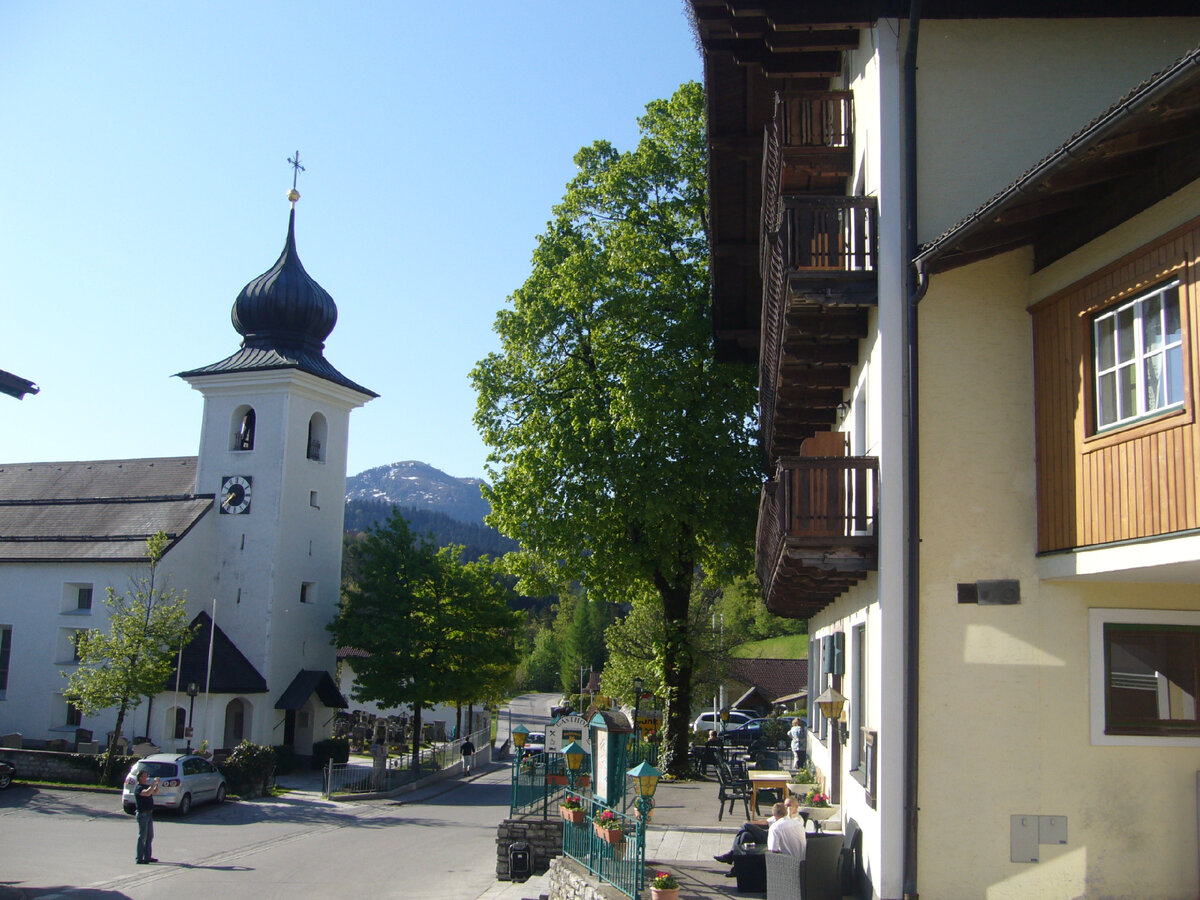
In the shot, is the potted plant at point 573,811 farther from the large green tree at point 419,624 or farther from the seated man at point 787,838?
the large green tree at point 419,624

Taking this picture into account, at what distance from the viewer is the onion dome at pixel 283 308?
45750mm

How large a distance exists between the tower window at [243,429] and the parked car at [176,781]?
57.7ft

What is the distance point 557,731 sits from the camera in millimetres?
21344

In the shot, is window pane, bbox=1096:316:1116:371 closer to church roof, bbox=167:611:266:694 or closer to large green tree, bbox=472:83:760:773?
large green tree, bbox=472:83:760:773

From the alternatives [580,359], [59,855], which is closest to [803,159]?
[580,359]

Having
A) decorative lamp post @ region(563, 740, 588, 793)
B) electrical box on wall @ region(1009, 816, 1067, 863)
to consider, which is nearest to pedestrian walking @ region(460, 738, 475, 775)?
decorative lamp post @ region(563, 740, 588, 793)

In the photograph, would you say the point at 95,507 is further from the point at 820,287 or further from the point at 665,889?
the point at 820,287

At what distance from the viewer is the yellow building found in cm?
913

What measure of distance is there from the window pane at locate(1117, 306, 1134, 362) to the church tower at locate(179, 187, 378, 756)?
119ft

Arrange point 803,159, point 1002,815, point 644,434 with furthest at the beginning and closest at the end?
point 644,434 < point 803,159 < point 1002,815

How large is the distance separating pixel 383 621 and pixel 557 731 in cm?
2023

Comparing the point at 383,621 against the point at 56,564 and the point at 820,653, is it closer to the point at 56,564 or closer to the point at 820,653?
the point at 56,564

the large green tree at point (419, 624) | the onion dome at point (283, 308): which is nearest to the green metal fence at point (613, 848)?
the large green tree at point (419, 624)

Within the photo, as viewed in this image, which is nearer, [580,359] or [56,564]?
[580,359]
